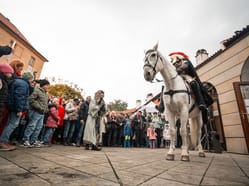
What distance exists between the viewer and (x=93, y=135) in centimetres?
468

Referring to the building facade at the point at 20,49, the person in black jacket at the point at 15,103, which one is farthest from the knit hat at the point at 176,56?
the building facade at the point at 20,49

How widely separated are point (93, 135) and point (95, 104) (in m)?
1.06

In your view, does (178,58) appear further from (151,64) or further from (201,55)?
(201,55)

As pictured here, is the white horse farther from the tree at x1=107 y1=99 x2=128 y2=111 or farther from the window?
the tree at x1=107 y1=99 x2=128 y2=111

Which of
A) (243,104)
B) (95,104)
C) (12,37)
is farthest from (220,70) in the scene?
(12,37)

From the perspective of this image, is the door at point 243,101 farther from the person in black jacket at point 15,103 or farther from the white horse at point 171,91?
the person in black jacket at point 15,103

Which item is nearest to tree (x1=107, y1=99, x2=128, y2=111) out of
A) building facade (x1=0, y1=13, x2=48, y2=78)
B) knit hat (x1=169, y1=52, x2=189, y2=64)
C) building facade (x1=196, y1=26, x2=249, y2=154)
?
building facade (x1=0, y1=13, x2=48, y2=78)

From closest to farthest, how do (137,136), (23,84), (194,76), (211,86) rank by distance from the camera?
(23,84) → (194,76) → (211,86) → (137,136)

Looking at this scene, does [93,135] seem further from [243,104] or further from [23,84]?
[243,104]

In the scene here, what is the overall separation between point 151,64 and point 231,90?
19.6 feet

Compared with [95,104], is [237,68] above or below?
above

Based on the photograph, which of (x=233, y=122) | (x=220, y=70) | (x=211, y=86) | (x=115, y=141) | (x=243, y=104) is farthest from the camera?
(x=115, y=141)

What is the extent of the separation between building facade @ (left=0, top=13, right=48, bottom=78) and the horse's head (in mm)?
21352

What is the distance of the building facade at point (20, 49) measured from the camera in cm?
1974
